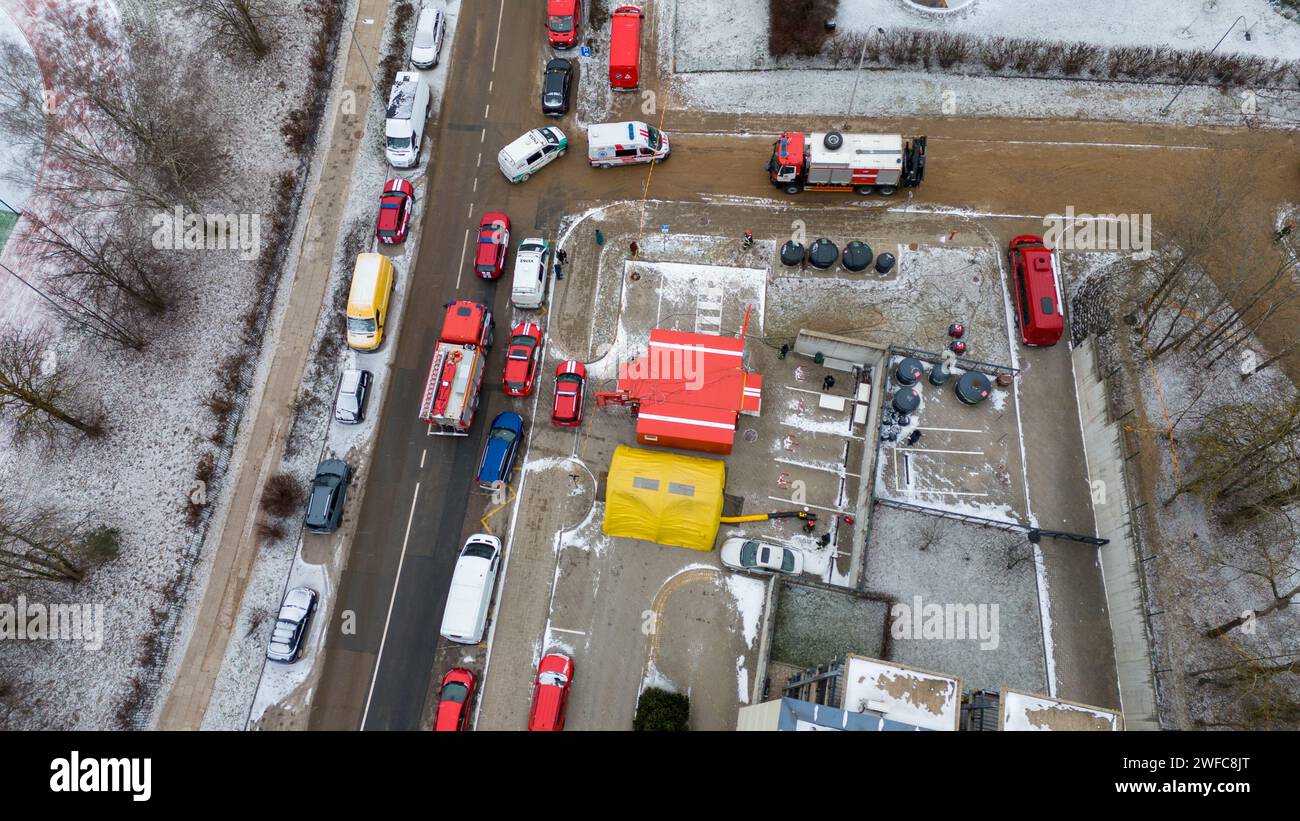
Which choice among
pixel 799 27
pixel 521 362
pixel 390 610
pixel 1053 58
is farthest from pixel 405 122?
pixel 1053 58

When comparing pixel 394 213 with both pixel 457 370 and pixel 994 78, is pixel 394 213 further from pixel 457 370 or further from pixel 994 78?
pixel 994 78

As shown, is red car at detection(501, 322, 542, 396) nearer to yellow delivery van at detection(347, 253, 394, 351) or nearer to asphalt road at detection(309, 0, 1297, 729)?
asphalt road at detection(309, 0, 1297, 729)

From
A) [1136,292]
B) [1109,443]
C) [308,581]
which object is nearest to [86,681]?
[308,581]

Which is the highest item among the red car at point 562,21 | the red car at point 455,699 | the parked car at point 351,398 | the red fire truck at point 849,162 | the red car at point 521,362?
the red car at point 562,21

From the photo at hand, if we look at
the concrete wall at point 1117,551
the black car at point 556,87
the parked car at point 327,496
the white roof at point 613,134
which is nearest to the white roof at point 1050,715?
the concrete wall at point 1117,551

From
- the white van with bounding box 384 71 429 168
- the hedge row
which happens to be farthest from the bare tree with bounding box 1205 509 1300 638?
the white van with bounding box 384 71 429 168

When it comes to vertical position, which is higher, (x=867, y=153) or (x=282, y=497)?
(x=867, y=153)

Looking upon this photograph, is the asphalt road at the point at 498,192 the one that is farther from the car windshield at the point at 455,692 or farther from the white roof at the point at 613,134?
the white roof at the point at 613,134
